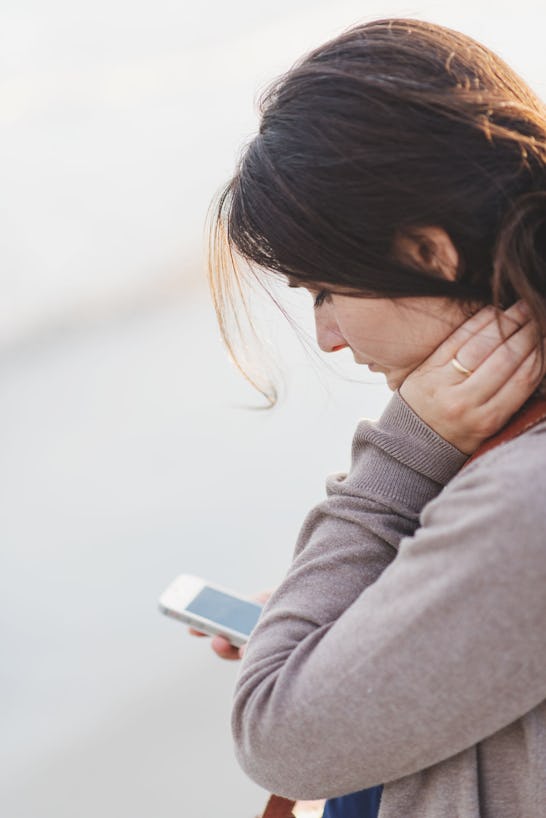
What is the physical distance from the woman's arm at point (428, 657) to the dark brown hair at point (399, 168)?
0.14 m

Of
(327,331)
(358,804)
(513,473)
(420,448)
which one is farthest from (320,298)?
(358,804)

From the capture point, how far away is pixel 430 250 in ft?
2.30

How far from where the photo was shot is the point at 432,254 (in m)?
0.70

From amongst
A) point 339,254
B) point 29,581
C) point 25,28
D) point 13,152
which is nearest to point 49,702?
point 29,581

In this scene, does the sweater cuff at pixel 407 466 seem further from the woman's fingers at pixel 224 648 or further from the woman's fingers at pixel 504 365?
the woman's fingers at pixel 224 648

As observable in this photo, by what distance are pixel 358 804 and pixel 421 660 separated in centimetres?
26

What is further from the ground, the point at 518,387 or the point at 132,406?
the point at 518,387

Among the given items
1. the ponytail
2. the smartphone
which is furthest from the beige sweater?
the smartphone

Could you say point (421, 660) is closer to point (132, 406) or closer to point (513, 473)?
point (513, 473)

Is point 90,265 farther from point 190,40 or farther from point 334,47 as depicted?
point 334,47

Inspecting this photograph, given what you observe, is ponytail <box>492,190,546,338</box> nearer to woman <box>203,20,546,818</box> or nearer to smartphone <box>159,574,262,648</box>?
woman <box>203,20,546,818</box>

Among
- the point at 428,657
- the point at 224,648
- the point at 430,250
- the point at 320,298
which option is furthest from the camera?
the point at 224,648

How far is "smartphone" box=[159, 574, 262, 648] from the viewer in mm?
1130

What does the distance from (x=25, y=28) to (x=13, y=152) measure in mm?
401
